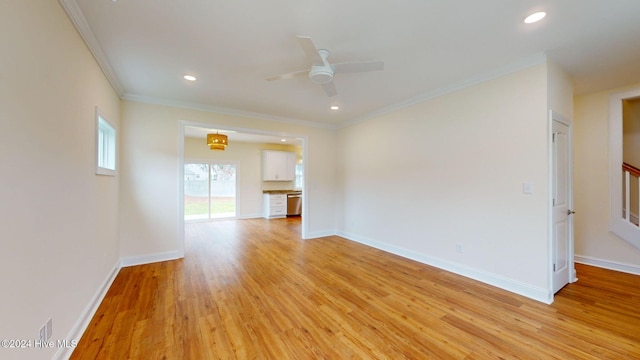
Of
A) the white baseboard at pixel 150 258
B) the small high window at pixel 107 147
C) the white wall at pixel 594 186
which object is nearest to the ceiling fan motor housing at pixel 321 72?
the small high window at pixel 107 147

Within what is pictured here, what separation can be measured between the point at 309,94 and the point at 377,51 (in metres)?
1.43

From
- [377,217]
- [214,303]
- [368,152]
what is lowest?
[214,303]

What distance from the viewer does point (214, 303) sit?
258cm

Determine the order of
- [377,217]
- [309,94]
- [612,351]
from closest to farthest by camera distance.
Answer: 1. [612,351]
2. [309,94]
3. [377,217]

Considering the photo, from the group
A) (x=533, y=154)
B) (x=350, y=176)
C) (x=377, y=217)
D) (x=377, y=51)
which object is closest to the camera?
(x=377, y=51)

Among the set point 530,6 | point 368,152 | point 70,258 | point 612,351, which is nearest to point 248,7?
point 530,6

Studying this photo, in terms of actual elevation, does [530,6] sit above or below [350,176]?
above

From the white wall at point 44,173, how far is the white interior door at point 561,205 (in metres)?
4.33

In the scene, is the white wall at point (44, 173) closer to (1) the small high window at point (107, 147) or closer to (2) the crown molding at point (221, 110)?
(1) the small high window at point (107, 147)

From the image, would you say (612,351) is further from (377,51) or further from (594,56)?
(377,51)

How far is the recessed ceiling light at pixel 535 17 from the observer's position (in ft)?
6.48

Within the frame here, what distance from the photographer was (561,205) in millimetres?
2861

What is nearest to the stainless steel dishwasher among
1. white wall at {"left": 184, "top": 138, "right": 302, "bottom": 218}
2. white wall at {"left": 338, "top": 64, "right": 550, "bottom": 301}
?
white wall at {"left": 184, "top": 138, "right": 302, "bottom": 218}

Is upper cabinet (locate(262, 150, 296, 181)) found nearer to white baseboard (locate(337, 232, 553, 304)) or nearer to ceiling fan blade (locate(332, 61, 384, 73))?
white baseboard (locate(337, 232, 553, 304))
